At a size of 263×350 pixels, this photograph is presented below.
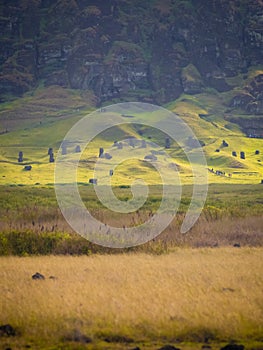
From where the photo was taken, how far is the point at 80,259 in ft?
114

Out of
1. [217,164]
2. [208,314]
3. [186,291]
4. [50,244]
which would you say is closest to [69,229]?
[50,244]

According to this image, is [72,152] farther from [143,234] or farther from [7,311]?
[7,311]

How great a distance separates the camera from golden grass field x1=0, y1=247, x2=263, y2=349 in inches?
753

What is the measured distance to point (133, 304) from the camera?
22.0m

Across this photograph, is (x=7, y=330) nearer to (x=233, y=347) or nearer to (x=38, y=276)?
(x=233, y=347)

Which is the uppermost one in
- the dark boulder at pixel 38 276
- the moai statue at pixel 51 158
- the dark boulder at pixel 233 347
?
the moai statue at pixel 51 158

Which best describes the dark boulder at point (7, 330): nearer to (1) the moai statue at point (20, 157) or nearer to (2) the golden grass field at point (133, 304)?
(2) the golden grass field at point (133, 304)

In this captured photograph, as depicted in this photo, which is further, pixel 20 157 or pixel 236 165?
pixel 20 157

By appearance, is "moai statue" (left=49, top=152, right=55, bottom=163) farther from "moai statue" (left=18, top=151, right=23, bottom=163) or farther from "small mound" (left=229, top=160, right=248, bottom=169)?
"small mound" (left=229, top=160, right=248, bottom=169)

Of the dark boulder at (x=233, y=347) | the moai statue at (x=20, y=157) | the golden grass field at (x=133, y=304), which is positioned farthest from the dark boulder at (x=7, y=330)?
the moai statue at (x=20, y=157)

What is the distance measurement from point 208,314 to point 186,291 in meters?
3.39

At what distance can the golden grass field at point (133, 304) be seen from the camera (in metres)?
19.1

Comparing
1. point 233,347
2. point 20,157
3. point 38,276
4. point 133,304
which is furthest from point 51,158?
point 233,347

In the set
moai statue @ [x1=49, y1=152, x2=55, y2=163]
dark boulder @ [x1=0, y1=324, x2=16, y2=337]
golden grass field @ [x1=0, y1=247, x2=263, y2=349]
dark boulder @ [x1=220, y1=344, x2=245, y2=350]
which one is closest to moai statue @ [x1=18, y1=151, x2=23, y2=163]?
moai statue @ [x1=49, y1=152, x2=55, y2=163]
